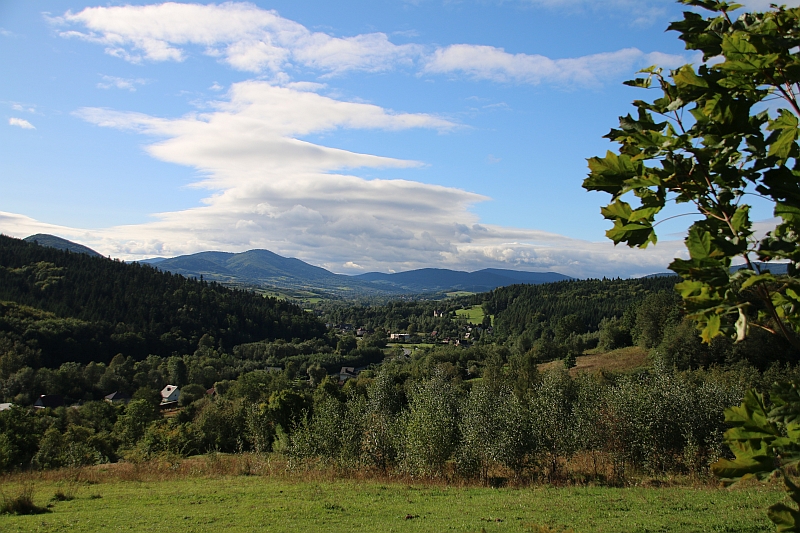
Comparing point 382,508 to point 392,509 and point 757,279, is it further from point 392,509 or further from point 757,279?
point 757,279

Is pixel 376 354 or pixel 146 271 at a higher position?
pixel 146 271

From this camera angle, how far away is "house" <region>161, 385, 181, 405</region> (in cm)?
7712

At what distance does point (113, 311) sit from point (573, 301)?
134m

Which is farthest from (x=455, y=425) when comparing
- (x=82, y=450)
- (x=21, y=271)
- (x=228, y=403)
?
(x=21, y=271)

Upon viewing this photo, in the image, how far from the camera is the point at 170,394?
78.4 metres

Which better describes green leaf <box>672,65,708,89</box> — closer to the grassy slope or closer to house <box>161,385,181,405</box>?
the grassy slope

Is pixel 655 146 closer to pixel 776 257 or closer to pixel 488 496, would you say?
pixel 776 257

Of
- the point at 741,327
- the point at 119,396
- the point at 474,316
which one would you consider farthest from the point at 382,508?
the point at 474,316

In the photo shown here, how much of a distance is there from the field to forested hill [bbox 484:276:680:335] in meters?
107

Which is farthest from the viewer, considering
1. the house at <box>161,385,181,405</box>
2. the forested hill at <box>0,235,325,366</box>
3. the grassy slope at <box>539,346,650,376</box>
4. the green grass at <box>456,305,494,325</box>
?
the green grass at <box>456,305,494,325</box>

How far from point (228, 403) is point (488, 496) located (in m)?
41.5

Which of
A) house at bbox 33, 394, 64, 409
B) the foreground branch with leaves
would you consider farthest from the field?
house at bbox 33, 394, 64, 409

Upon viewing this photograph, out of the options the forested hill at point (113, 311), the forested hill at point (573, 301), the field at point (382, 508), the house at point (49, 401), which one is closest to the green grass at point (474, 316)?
the forested hill at point (573, 301)

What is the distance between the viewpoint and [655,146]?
2.52 metres
